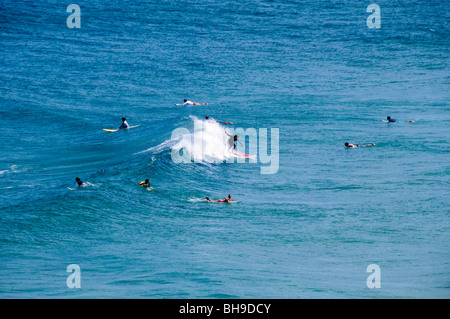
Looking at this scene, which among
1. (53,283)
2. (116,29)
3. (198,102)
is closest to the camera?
(53,283)

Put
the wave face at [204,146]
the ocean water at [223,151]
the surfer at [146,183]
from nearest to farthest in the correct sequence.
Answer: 1. the ocean water at [223,151]
2. the surfer at [146,183]
3. the wave face at [204,146]

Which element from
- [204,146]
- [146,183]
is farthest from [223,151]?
[146,183]

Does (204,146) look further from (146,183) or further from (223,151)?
(146,183)

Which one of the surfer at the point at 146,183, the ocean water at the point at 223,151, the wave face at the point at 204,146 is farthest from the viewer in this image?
the wave face at the point at 204,146

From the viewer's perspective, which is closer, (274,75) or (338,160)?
(338,160)

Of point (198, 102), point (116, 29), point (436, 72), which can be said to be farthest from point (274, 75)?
point (116, 29)

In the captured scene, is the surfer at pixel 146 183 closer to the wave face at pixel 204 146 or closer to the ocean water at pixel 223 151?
the ocean water at pixel 223 151

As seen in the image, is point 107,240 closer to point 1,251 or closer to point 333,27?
point 1,251

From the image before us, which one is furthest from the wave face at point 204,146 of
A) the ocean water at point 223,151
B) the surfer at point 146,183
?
the surfer at point 146,183

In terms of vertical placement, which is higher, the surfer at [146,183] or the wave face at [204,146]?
the wave face at [204,146]
